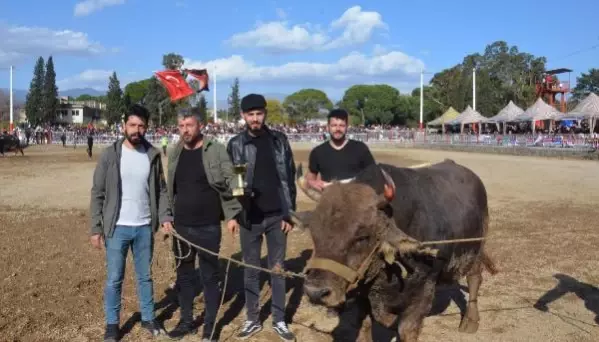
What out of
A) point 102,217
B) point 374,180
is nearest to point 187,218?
point 102,217

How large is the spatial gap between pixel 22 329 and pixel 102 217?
1.62 m

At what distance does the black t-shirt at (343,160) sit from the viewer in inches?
201

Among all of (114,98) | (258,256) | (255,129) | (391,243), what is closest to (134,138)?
(255,129)

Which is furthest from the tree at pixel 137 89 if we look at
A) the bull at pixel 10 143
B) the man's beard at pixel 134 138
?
the man's beard at pixel 134 138

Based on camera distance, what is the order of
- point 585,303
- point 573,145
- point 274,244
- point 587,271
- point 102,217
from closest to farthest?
point 102,217 → point 274,244 → point 585,303 → point 587,271 → point 573,145

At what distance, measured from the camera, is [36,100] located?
80.8m

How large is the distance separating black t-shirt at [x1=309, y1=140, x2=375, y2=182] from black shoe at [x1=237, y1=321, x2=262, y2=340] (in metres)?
1.70

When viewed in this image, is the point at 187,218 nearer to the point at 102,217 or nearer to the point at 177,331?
the point at 102,217

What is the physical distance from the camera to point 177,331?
17.5ft

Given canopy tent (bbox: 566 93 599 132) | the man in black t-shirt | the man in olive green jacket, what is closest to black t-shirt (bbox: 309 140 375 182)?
the man in black t-shirt

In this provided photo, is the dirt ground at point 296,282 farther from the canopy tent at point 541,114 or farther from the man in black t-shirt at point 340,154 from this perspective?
the canopy tent at point 541,114

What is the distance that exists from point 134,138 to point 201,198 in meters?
0.85

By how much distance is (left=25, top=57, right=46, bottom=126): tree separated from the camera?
80.8 meters

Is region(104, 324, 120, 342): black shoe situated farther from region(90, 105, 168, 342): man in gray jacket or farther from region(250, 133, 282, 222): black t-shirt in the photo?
region(250, 133, 282, 222): black t-shirt
